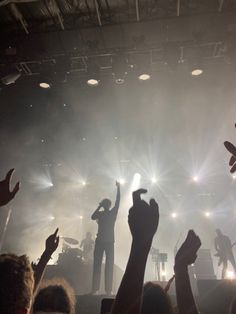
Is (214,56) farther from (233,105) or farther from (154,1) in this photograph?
(233,105)

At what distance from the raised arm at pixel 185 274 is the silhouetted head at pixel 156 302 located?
0.21 meters

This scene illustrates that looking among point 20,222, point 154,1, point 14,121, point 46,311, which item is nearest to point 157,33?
point 154,1

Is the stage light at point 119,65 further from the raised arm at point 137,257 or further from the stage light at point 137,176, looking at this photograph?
the stage light at point 137,176

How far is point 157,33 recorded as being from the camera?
867 centimetres

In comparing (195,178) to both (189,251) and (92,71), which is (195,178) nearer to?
(92,71)

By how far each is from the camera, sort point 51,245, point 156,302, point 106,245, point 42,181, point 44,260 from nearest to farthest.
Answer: point 156,302 → point 44,260 → point 51,245 → point 106,245 → point 42,181

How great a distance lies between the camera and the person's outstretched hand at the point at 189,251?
1650 mm

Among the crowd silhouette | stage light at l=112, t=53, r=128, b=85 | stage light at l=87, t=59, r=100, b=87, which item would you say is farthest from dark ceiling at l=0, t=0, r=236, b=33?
the crowd silhouette

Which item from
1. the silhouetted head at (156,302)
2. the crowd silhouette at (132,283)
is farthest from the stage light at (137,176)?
the silhouetted head at (156,302)

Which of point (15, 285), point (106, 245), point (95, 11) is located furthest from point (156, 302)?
point (95, 11)

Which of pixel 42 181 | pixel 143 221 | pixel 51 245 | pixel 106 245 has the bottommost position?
pixel 143 221

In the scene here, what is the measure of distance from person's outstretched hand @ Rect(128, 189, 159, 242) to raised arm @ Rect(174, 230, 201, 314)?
677 mm

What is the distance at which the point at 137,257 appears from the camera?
1037 millimetres

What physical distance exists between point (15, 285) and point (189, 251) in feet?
3.36
